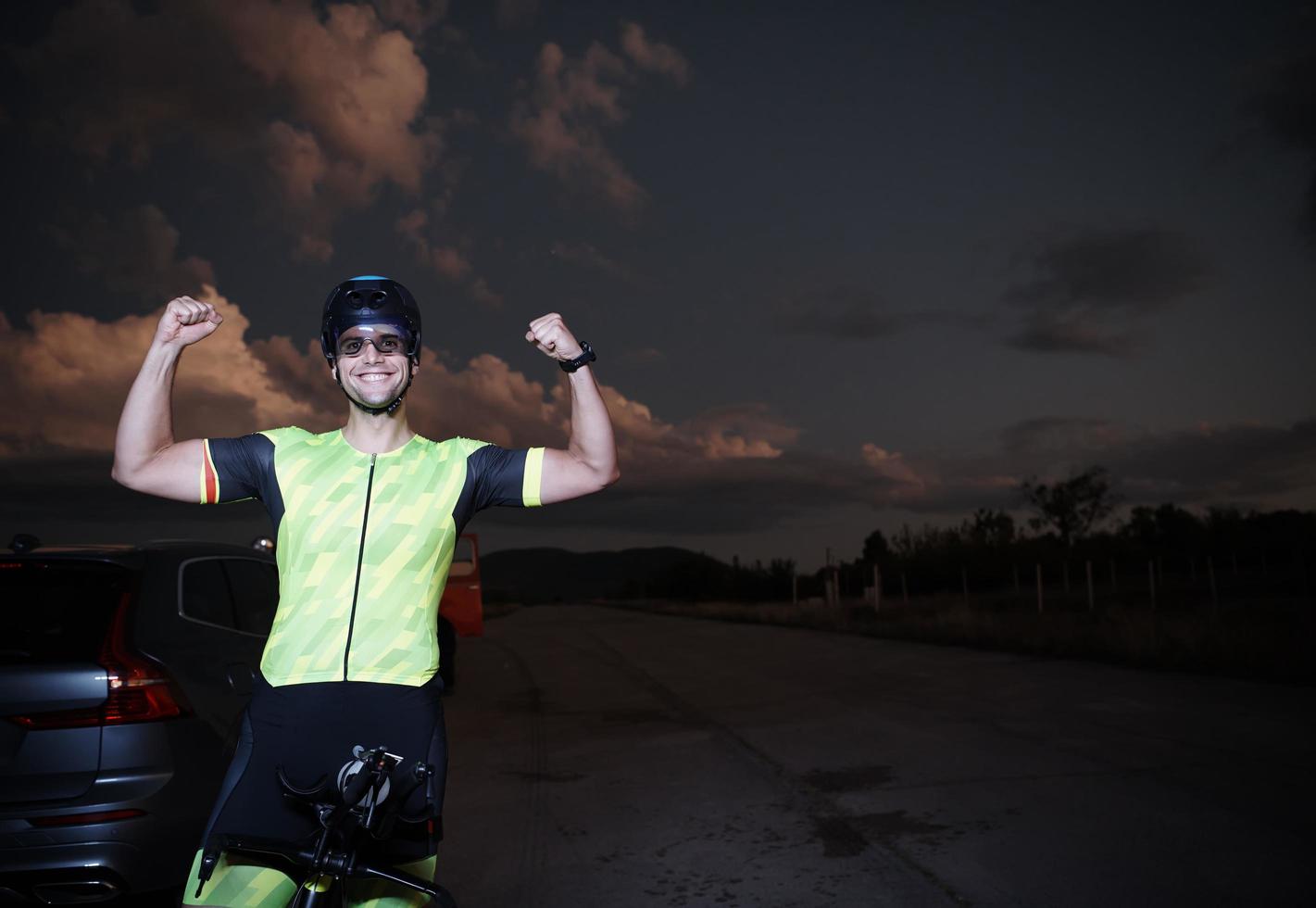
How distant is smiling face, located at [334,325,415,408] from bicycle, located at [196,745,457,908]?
79 centimetres

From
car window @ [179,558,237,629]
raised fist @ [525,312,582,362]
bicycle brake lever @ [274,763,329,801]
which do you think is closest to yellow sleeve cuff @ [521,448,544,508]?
raised fist @ [525,312,582,362]

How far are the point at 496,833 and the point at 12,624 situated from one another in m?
2.95

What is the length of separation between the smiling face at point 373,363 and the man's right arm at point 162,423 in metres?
0.30

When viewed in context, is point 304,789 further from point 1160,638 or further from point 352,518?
point 1160,638

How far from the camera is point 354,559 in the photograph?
92.7 inches

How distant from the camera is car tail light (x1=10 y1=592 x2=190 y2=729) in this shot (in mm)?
4359

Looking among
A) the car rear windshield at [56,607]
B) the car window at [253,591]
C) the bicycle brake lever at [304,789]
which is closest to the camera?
the bicycle brake lever at [304,789]

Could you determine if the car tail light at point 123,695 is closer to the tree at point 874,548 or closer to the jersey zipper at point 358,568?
the jersey zipper at point 358,568

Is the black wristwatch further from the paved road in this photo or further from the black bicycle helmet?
the paved road

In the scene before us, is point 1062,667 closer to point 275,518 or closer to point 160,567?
point 160,567

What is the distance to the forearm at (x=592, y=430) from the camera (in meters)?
2.59

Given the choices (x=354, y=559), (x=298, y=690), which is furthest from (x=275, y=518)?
(x=298, y=690)

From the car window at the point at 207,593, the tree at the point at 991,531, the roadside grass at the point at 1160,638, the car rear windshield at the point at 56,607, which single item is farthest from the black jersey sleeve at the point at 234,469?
the tree at the point at 991,531

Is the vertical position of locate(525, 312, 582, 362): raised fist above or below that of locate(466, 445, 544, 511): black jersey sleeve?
above
